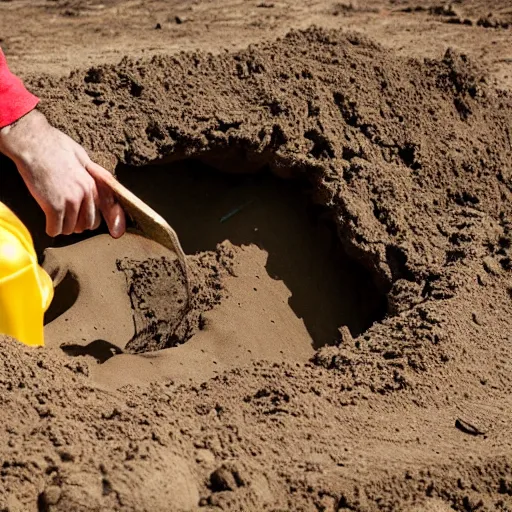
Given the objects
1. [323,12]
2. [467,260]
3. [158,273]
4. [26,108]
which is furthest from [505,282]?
[323,12]

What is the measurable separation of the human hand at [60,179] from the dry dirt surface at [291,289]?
1.58 ft

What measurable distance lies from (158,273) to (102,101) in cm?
82

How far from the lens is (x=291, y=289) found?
3852 mm

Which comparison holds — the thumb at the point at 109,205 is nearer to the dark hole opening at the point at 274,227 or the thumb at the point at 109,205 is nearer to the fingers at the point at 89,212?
the fingers at the point at 89,212

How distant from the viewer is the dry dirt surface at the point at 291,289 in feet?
8.96

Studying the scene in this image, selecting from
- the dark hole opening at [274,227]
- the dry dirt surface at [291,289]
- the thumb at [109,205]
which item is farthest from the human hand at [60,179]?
the dark hole opening at [274,227]

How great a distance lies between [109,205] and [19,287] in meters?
0.45

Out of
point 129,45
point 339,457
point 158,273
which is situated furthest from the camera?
point 129,45

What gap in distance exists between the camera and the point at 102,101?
12.8ft

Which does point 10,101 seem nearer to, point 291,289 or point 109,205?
point 109,205

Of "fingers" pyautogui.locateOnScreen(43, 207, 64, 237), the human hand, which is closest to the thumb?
the human hand

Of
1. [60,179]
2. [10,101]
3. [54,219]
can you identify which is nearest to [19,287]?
[54,219]

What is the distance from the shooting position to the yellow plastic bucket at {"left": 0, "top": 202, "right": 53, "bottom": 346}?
305cm

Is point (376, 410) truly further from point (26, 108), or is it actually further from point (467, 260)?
point (26, 108)
